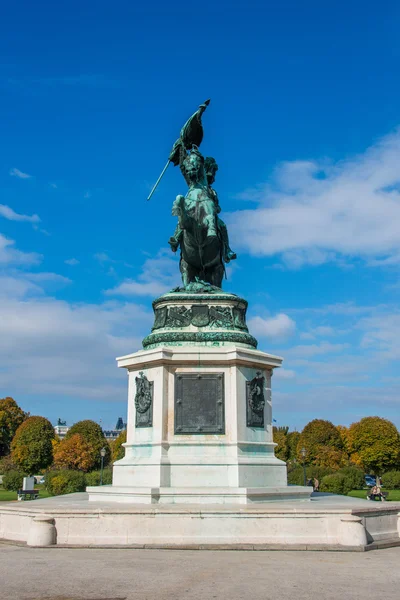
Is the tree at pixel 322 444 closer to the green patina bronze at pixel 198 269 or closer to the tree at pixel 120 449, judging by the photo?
the tree at pixel 120 449

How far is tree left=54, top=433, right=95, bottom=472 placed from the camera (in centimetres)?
6944

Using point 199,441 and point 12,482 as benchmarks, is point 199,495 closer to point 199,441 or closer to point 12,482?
point 199,441

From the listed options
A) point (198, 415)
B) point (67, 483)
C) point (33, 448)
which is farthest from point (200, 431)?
point (33, 448)

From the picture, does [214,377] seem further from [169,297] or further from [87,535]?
[87,535]

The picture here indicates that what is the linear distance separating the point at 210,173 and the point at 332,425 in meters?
61.1

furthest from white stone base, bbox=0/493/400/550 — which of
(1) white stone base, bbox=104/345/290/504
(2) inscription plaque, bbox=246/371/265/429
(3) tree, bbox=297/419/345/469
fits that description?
(3) tree, bbox=297/419/345/469

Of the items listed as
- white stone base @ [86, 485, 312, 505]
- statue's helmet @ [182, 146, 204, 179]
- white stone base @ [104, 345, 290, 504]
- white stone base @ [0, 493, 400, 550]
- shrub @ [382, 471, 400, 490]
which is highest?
statue's helmet @ [182, 146, 204, 179]

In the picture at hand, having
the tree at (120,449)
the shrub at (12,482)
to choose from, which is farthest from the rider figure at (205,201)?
the tree at (120,449)

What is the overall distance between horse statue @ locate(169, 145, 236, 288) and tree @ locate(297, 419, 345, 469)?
2152 inches

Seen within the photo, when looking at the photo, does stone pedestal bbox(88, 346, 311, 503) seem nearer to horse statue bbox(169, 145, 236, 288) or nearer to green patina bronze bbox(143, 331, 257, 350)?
green patina bronze bbox(143, 331, 257, 350)

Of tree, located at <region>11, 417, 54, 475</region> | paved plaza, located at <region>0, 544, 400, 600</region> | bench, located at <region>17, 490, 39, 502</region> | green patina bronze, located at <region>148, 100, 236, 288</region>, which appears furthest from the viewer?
tree, located at <region>11, 417, 54, 475</region>

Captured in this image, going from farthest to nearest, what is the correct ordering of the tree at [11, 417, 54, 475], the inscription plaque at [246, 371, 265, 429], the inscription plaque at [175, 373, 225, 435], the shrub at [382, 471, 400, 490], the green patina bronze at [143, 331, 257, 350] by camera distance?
the tree at [11, 417, 54, 475]
the shrub at [382, 471, 400, 490]
the green patina bronze at [143, 331, 257, 350]
the inscription plaque at [246, 371, 265, 429]
the inscription plaque at [175, 373, 225, 435]

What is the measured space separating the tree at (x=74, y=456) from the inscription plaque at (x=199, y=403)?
57.6 metres

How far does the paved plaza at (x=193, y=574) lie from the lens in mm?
7686
